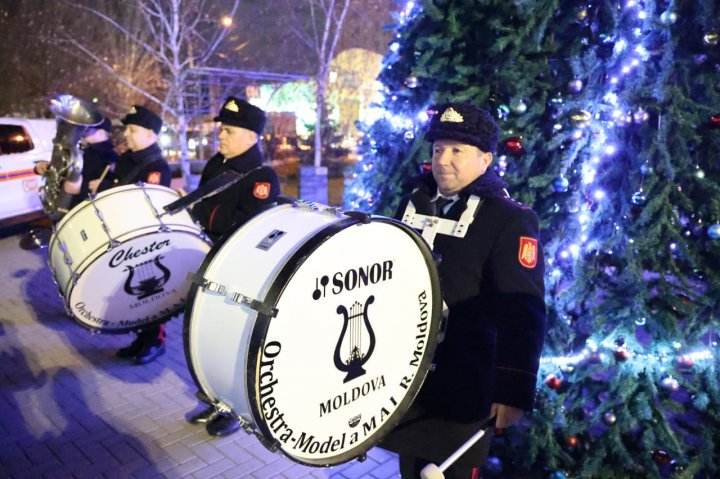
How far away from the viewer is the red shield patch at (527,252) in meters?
2.03

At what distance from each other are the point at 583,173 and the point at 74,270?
10.6 feet

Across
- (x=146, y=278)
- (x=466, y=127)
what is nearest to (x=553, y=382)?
(x=466, y=127)

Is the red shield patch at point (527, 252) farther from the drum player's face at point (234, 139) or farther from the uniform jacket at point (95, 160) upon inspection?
the uniform jacket at point (95, 160)

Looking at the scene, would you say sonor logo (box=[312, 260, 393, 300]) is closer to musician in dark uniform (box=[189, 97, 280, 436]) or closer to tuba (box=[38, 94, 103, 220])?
musician in dark uniform (box=[189, 97, 280, 436])

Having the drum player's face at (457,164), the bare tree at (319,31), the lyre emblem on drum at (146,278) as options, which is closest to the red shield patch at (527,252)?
the drum player's face at (457,164)

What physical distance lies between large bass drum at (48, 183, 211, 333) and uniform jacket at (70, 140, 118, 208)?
188 centimetres

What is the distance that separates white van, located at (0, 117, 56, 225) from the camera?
973cm

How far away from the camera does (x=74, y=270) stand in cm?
313

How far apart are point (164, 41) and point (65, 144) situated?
1043 cm

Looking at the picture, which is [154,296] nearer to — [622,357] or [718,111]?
[622,357]

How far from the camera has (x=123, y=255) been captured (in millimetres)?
3137

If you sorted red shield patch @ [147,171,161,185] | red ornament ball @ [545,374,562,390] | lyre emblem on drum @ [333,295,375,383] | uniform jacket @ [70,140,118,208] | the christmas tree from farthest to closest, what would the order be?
uniform jacket @ [70,140,118,208] → red shield patch @ [147,171,161,185] → red ornament ball @ [545,374,562,390] → the christmas tree → lyre emblem on drum @ [333,295,375,383]

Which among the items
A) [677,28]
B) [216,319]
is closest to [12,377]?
A: [216,319]

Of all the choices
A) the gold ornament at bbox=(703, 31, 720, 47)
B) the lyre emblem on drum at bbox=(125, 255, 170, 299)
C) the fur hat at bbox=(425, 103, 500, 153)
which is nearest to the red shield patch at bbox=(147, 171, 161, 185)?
the lyre emblem on drum at bbox=(125, 255, 170, 299)
